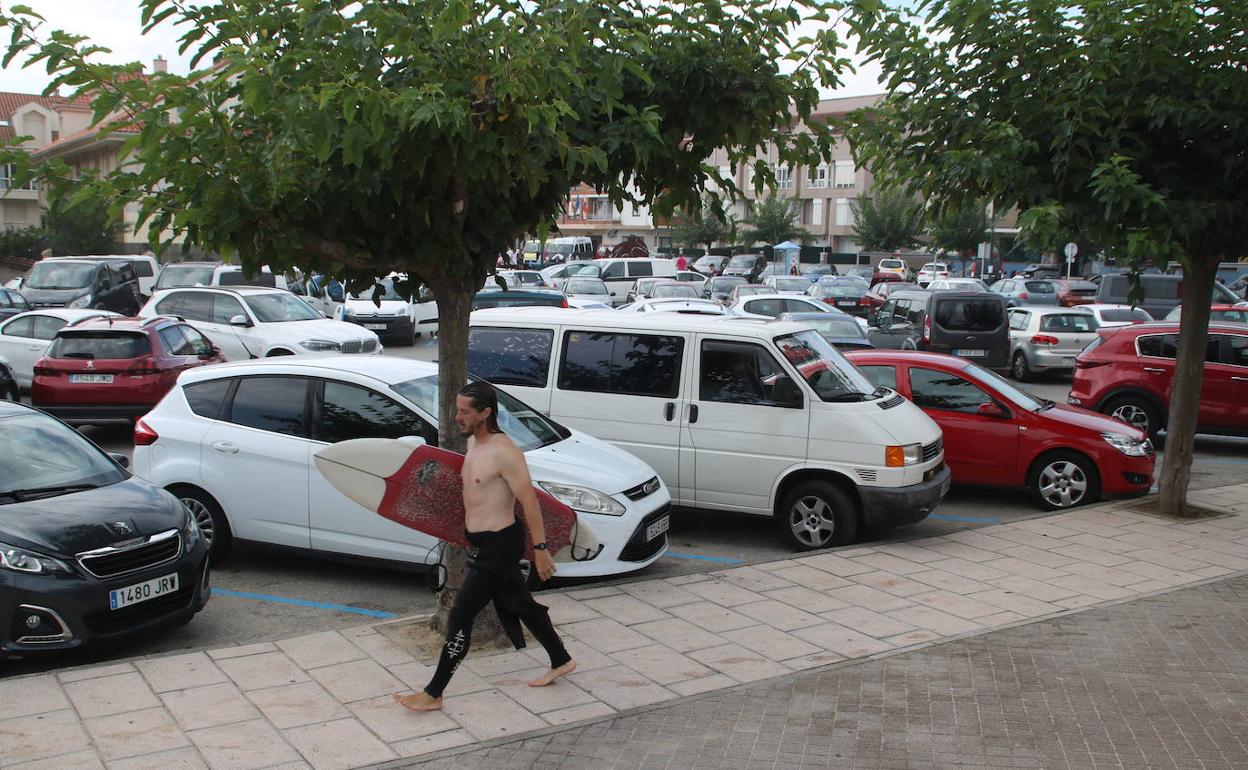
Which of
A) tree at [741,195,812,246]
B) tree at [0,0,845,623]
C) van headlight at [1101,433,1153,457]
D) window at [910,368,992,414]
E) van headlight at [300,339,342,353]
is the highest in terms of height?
tree at [741,195,812,246]

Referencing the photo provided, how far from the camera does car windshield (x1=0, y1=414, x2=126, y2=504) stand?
265 inches

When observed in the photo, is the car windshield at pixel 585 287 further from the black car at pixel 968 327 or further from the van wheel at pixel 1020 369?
the van wheel at pixel 1020 369

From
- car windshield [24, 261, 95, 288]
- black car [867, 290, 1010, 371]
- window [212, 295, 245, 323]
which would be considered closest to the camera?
window [212, 295, 245, 323]

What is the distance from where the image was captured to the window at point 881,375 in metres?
11.5

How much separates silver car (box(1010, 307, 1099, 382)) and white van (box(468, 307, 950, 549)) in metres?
12.9

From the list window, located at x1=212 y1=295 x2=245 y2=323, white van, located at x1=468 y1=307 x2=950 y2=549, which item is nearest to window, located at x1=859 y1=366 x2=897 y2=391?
white van, located at x1=468 y1=307 x2=950 y2=549

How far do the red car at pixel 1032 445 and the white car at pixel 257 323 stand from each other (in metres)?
11.1

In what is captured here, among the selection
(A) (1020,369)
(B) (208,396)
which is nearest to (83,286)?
(B) (208,396)

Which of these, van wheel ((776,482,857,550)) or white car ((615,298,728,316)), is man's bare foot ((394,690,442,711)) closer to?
van wheel ((776,482,857,550))

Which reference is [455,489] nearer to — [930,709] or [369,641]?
[369,641]

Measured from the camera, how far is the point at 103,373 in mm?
13383

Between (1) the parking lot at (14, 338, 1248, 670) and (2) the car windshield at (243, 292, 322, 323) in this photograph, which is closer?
(1) the parking lot at (14, 338, 1248, 670)

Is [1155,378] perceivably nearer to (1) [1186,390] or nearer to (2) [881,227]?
(1) [1186,390]

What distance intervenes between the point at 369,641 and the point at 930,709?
3278 millimetres
